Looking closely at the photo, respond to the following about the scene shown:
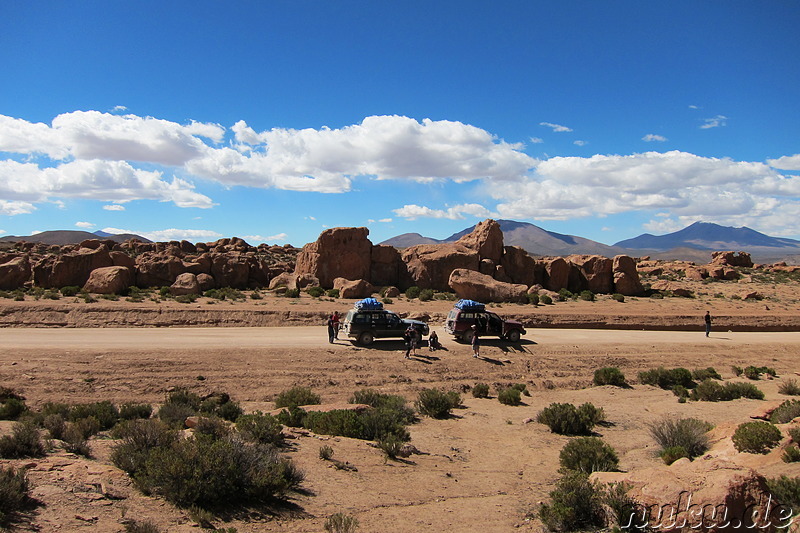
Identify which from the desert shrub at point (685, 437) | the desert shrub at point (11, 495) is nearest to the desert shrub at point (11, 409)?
the desert shrub at point (11, 495)

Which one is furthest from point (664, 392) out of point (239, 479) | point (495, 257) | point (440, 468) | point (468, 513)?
point (495, 257)

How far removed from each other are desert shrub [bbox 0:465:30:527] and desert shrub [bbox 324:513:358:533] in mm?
4415

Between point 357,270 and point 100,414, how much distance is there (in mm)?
27355

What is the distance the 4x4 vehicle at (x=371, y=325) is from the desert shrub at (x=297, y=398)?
601cm

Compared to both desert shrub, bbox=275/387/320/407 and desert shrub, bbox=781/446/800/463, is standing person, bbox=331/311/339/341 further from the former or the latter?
desert shrub, bbox=781/446/800/463

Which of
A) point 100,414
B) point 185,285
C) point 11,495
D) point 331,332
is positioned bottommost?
point 100,414

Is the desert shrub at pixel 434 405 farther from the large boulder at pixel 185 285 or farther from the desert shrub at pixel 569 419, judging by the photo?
the large boulder at pixel 185 285

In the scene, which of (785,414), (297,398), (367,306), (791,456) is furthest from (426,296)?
(791,456)

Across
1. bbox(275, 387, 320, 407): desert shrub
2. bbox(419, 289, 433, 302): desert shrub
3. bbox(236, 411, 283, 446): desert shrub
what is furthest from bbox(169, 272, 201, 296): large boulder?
bbox(236, 411, 283, 446): desert shrub

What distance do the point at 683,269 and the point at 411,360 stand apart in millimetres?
64527

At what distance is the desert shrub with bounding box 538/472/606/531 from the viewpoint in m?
8.48

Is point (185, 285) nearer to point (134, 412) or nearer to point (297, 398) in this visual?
point (297, 398)

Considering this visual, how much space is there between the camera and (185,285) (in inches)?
1464

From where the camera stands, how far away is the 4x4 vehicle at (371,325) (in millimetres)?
23609
